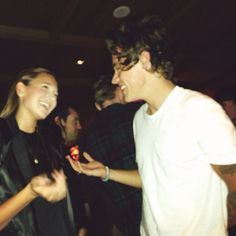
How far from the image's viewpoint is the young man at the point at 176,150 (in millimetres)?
1448

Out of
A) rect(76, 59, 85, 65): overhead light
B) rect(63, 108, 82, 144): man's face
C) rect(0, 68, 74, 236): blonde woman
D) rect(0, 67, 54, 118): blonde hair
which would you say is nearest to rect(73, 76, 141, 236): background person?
rect(0, 68, 74, 236): blonde woman

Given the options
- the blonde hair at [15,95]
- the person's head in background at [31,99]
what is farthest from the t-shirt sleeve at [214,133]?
the blonde hair at [15,95]

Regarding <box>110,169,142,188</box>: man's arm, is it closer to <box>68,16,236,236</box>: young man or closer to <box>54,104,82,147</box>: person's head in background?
<box>68,16,236,236</box>: young man

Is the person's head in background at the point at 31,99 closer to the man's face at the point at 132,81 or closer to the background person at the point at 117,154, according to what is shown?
the man's face at the point at 132,81

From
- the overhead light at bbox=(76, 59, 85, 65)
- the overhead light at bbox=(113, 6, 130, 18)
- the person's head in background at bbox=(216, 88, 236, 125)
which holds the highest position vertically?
the overhead light at bbox=(113, 6, 130, 18)

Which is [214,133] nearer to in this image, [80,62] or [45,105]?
[45,105]

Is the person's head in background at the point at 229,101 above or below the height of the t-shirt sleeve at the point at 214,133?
above

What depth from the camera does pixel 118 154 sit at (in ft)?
8.23

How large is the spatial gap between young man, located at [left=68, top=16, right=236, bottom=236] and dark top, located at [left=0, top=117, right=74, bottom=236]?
1.63ft

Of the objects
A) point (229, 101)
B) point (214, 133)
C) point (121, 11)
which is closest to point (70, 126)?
point (229, 101)

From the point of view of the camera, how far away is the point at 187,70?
8703 mm

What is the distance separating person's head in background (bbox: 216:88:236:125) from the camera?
10.6ft

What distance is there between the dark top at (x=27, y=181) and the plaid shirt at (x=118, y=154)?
61 cm

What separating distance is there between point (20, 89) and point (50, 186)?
72 centimetres
